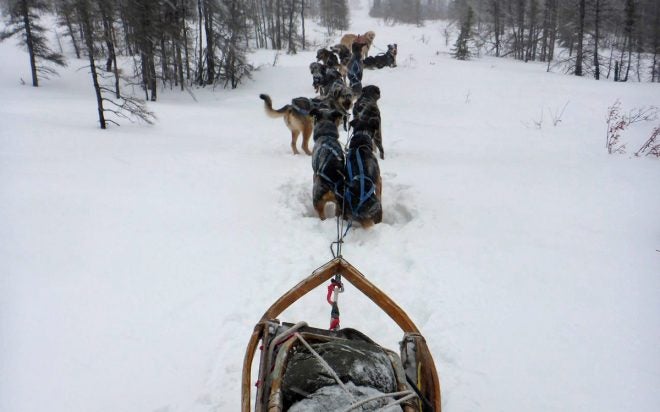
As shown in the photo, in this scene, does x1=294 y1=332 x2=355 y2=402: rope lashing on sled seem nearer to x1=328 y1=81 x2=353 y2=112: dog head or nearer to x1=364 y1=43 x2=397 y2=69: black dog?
x1=328 y1=81 x2=353 y2=112: dog head

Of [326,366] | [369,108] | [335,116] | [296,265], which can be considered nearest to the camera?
[326,366]

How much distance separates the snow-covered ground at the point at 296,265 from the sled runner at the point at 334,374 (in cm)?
77

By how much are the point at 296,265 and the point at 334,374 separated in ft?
7.74

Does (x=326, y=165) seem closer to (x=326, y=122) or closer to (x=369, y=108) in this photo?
(x=326, y=122)

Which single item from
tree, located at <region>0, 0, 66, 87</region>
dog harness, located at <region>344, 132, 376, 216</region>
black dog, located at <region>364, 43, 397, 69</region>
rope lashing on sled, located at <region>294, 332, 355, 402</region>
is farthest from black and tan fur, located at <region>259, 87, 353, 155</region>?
tree, located at <region>0, 0, 66, 87</region>

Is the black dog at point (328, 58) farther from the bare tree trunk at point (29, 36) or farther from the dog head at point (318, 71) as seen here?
the bare tree trunk at point (29, 36)

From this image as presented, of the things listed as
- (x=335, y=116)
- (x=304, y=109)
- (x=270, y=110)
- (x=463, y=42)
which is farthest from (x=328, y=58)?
(x=463, y=42)

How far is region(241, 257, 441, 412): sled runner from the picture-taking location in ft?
4.18

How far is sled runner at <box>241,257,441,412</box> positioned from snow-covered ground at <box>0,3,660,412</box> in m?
0.77

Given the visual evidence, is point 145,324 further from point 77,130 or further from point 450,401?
point 77,130

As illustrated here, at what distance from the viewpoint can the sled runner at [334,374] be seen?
1.28m

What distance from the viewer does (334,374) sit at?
4.25 feet

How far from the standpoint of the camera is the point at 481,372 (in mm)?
2348

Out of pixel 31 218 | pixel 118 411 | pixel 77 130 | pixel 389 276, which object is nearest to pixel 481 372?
pixel 389 276
